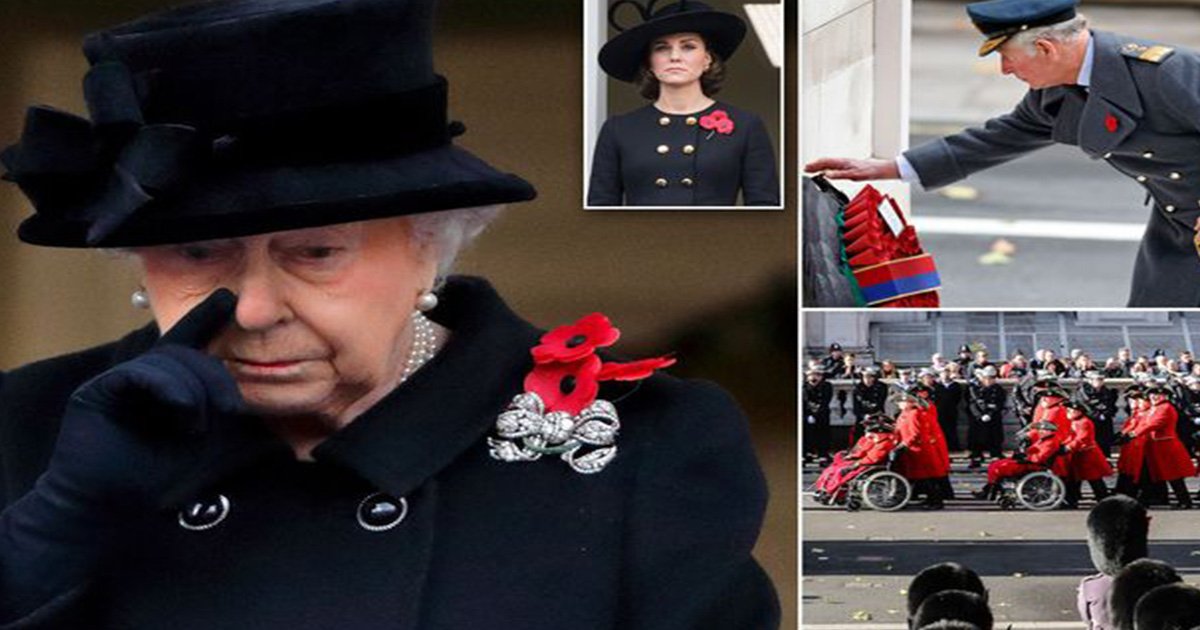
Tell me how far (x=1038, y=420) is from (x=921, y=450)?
22cm

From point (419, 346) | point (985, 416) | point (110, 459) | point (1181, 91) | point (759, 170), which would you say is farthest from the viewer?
point (985, 416)

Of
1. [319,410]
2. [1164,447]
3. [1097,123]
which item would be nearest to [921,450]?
[1164,447]

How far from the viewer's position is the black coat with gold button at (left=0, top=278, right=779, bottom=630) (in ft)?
6.10

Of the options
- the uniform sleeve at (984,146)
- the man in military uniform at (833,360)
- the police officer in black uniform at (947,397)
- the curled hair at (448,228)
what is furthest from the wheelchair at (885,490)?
the curled hair at (448,228)

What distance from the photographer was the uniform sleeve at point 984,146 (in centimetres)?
348

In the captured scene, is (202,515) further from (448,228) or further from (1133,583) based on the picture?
(1133,583)

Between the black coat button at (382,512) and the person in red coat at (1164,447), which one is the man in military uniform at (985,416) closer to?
the person in red coat at (1164,447)

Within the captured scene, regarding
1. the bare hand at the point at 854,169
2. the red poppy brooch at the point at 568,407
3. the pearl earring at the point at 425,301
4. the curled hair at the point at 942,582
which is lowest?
the curled hair at the point at 942,582

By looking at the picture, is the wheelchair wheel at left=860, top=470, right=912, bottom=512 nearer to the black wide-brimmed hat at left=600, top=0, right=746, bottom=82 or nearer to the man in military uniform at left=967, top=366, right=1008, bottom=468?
the man in military uniform at left=967, top=366, right=1008, bottom=468

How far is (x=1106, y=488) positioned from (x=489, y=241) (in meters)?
1.21

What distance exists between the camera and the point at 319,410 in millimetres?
1889

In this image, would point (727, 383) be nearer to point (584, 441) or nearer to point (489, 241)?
point (489, 241)

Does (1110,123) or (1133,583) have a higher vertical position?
(1110,123)

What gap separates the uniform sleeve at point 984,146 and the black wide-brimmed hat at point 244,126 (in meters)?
1.80
